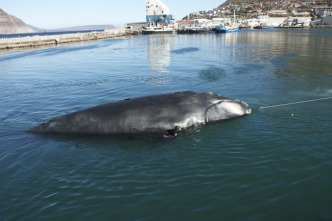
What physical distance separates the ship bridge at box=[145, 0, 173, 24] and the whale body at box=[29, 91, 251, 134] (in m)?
181

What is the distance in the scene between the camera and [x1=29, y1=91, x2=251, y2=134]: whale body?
1217cm

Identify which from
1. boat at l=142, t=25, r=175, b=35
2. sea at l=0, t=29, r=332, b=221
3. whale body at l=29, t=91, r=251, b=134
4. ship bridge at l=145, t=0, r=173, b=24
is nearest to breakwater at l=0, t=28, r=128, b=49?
boat at l=142, t=25, r=175, b=35

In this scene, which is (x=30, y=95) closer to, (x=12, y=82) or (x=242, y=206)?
(x=12, y=82)

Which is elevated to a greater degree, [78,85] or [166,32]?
[166,32]

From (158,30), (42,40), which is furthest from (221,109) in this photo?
(158,30)

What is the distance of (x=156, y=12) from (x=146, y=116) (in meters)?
186

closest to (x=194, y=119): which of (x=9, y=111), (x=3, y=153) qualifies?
(x=3, y=153)

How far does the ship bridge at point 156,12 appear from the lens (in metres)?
184

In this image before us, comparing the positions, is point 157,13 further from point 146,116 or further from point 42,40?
point 146,116

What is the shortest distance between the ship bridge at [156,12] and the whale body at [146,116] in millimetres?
180885

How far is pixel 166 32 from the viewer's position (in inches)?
6294

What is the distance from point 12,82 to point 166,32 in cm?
13934

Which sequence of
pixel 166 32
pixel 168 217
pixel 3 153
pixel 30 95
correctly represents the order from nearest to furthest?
pixel 168 217
pixel 3 153
pixel 30 95
pixel 166 32

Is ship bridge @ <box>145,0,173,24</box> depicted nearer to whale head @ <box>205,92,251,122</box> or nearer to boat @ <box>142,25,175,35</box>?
boat @ <box>142,25,175,35</box>
